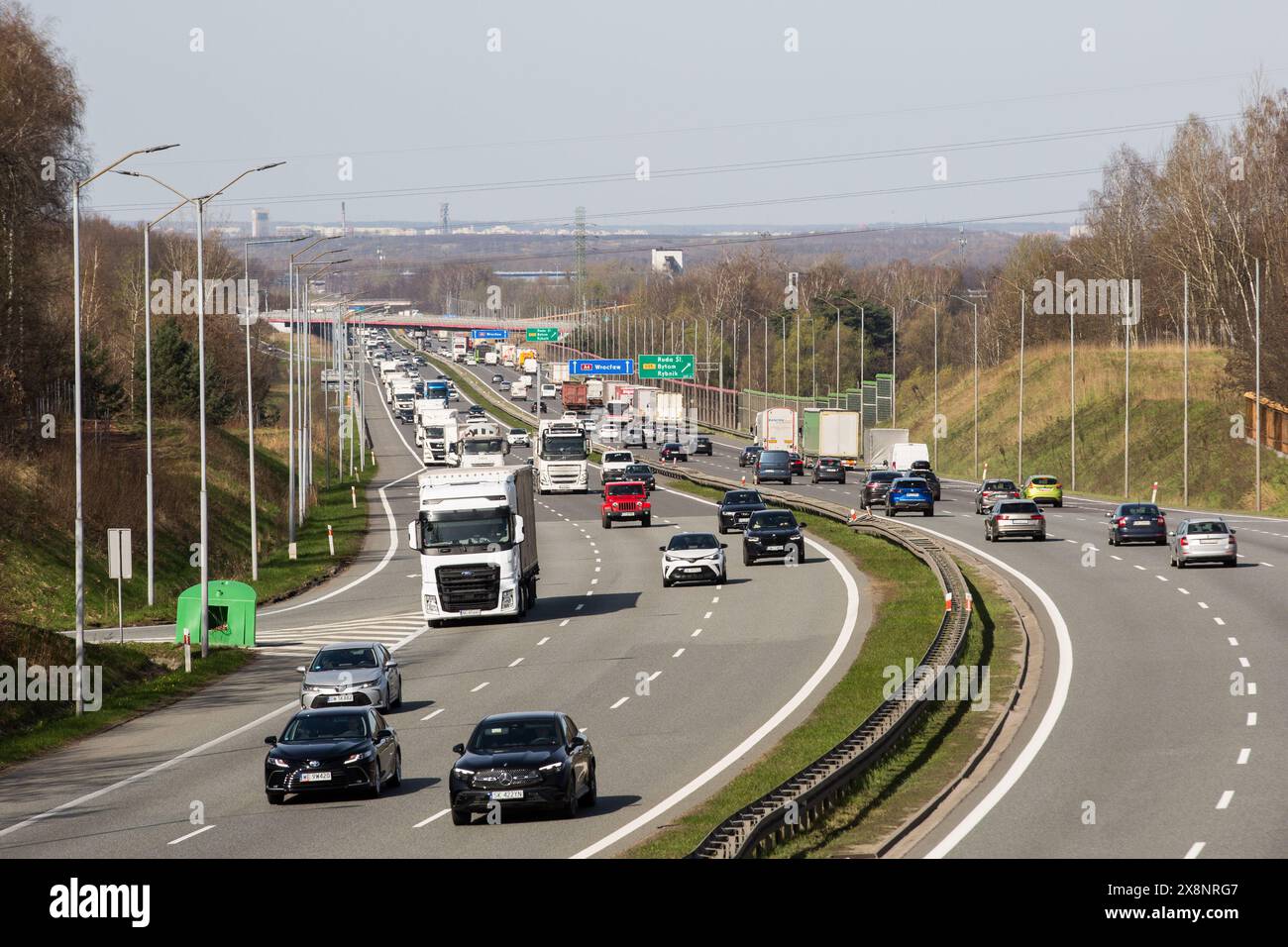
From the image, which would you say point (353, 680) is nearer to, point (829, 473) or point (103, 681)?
point (103, 681)

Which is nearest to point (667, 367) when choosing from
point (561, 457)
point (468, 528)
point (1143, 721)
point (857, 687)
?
point (561, 457)

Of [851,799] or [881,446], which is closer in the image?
[851,799]

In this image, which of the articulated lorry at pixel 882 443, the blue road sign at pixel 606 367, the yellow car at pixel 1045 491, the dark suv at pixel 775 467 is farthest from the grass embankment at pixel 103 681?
the blue road sign at pixel 606 367

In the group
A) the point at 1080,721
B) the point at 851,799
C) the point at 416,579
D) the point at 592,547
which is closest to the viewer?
the point at 851,799

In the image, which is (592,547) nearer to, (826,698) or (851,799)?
(826,698)

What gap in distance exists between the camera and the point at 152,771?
2884 centimetres

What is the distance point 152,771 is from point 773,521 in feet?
109

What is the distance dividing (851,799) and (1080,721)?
24.4 feet

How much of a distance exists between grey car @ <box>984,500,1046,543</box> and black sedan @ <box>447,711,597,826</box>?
1556 inches

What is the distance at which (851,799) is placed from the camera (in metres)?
23.5
